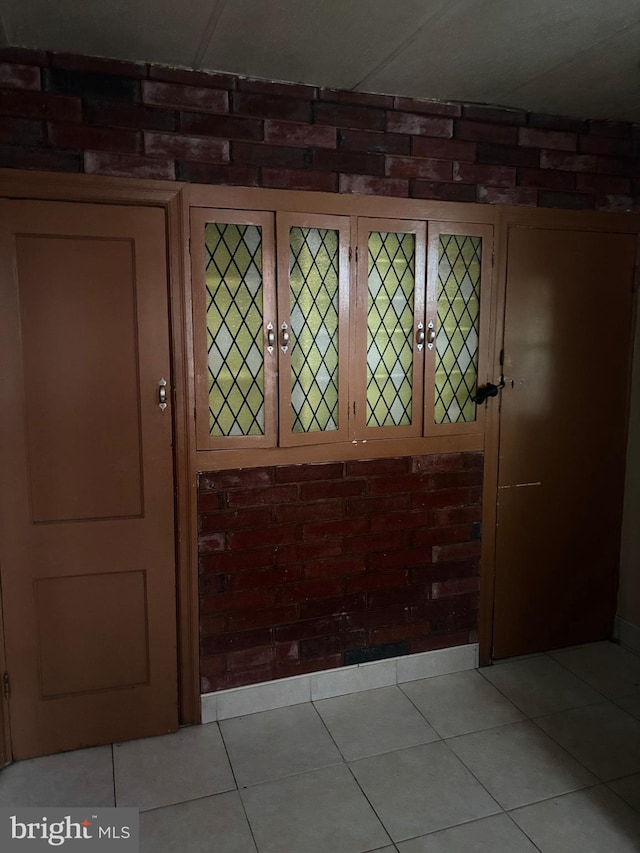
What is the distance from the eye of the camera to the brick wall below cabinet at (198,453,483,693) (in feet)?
8.18

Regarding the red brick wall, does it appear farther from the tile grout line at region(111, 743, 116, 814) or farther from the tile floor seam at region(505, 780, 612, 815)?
the tile floor seam at region(505, 780, 612, 815)

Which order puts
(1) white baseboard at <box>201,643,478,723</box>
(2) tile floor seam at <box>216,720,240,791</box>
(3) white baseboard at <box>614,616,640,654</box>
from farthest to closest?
(3) white baseboard at <box>614,616,640,654</box> → (1) white baseboard at <box>201,643,478,723</box> → (2) tile floor seam at <box>216,720,240,791</box>

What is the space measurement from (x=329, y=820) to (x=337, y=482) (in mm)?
1221

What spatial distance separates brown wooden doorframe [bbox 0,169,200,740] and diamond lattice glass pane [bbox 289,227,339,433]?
43cm

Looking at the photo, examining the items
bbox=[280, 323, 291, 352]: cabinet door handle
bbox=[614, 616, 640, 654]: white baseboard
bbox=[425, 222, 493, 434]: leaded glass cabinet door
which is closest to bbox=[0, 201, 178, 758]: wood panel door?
bbox=[280, 323, 291, 352]: cabinet door handle

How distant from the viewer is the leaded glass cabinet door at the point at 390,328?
8.38 ft

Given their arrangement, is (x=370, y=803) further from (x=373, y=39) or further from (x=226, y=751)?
(x=373, y=39)

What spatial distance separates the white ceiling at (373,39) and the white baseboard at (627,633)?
2.49 meters

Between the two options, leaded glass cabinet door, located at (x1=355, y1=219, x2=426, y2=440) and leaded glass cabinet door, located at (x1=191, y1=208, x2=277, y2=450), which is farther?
leaded glass cabinet door, located at (x1=355, y1=219, x2=426, y2=440)

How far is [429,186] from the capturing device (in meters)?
2.59

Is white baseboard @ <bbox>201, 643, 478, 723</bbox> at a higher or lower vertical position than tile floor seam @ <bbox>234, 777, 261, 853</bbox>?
higher

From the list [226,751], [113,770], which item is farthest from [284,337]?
[113,770]

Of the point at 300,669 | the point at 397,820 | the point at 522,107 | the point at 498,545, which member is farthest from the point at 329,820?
the point at 522,107

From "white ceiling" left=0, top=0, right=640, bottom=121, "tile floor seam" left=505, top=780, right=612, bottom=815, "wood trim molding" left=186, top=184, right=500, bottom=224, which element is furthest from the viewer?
"wood trim molding" left=186, top=184, right=500, bottom=224
